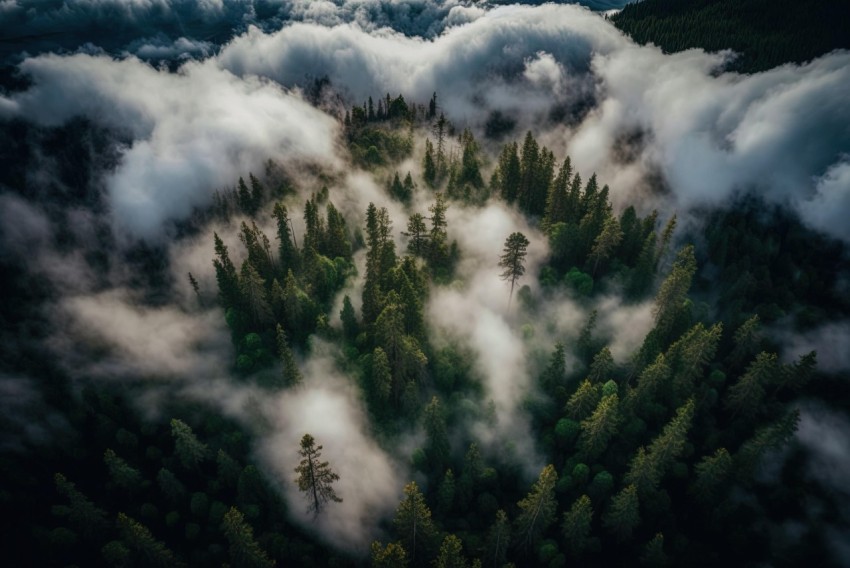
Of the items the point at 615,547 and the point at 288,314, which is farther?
the point at 288,314

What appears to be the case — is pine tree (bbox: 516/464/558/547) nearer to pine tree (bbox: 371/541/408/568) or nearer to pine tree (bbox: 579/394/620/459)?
pine tree (bbox: 579/394/620/459)

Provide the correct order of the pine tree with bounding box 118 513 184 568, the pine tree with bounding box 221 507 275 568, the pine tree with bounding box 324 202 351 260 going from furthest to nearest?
the pine tree with bounding box 324 202 351 260, the pine tree with bounding box 118 513 184 568, the pine tree with bounding box 221 507 275 568

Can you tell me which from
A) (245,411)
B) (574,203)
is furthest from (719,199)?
(245,411)

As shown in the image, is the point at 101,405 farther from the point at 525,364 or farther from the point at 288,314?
the point at 525,364

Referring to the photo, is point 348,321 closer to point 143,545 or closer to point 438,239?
point 438,239

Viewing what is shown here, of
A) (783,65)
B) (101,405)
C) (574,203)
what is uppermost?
(783,65)

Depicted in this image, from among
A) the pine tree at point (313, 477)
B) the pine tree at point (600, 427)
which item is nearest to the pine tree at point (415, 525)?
the pine tree at point (313, 477)

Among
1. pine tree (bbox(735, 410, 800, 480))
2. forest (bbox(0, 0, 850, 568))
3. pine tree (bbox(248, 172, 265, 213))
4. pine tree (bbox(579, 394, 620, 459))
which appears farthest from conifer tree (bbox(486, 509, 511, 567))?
pine tree (bbox(248, 172, 265, 213))

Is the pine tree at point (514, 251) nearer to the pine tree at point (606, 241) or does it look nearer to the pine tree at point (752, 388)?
→ the pine tree at point (606, 241)
